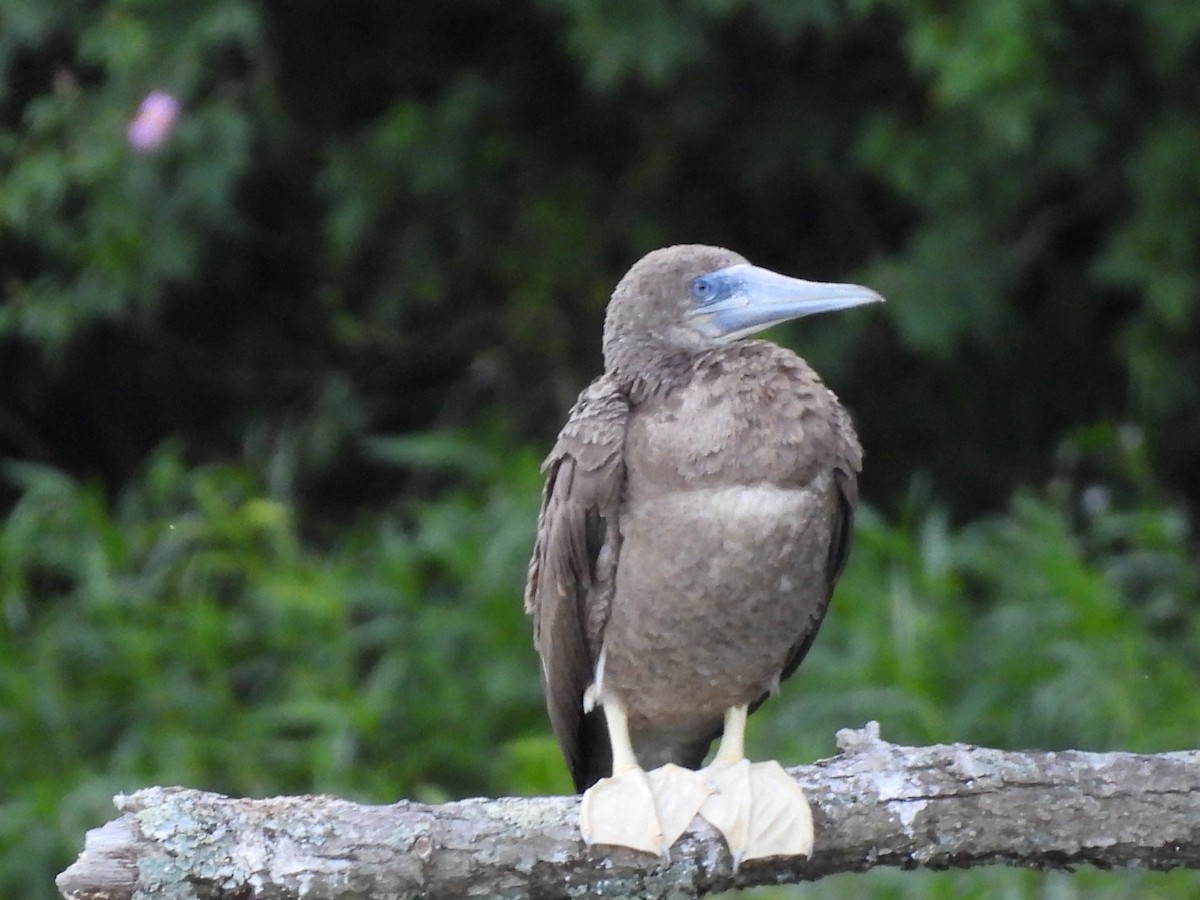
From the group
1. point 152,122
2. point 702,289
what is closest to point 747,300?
point 702,289

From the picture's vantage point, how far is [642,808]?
9.25 feet

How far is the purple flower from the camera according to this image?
5.02 metres

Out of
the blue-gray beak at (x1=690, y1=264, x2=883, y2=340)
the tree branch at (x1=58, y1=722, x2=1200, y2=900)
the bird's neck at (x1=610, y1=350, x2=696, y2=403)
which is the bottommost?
the tree branch at (x1=58, y1=722, x2=1200, y2=900)

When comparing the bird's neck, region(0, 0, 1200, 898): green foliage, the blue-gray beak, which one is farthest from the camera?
region(0, 0, 1200, 898): green foliage

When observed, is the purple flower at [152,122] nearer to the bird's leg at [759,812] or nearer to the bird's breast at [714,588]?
the bird's breast at [714,588]

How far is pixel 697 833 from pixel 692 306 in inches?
41.1

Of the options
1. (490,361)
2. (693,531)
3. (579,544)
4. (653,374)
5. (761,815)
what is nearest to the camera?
(761,815)

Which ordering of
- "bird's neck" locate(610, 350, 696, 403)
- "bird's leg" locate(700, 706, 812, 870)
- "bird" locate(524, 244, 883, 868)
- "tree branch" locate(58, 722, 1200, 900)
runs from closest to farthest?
1. "tree branch" locate(58, 722, 1200, 900)
2. "bird's leg" locate(700, 706, 812, 870)
3. "bird" locate(524, 244, 883, 868)
4. "bird's neck" locate(610, 350, 696, 403)

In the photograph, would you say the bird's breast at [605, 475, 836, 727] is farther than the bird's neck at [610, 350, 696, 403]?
No

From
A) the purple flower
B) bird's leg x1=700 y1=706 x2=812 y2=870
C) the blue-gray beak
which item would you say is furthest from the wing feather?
the purple flower

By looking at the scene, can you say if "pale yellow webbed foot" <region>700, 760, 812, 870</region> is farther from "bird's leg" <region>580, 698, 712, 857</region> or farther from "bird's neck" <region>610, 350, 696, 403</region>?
"bird's neck" <region>610, 350, 696, 403</region>

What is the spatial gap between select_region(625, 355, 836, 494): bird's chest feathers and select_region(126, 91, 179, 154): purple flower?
8.06ft

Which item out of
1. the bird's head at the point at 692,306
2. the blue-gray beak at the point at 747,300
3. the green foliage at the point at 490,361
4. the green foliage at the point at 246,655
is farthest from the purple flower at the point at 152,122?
the blue-gray beak at the point at 747,300

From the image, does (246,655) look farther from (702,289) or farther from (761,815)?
(761,815)
